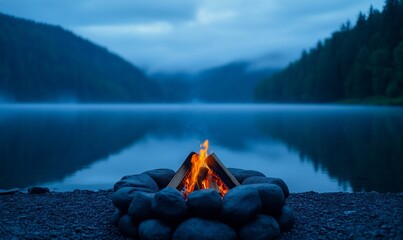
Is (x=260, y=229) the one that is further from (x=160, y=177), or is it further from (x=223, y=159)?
(x=223, y=159)

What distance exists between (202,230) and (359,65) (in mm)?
98533

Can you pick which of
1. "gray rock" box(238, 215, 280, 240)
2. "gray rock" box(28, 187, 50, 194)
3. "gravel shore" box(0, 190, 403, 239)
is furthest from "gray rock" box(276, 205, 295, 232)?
"gray rock" box(28, 187, 50, 194)

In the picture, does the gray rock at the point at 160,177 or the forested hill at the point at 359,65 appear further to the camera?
the forested hill at the point at 359,65

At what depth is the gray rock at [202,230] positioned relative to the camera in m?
7.33

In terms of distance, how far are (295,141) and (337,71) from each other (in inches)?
3556

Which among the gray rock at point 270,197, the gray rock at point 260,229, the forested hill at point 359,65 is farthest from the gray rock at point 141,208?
the forested hill at point 359,65

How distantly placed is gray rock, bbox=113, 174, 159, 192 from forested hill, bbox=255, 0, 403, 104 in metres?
70.2

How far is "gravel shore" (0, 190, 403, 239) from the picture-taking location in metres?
8.08

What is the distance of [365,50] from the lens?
96938 millimetres

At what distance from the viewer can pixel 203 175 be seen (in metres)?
9.81

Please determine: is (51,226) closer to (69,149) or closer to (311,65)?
(69,149)

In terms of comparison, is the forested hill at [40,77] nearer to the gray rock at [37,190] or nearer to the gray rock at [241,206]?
the gray rock at [37,190]

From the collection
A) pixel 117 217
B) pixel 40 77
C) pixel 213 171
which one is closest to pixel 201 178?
pixel 213 171

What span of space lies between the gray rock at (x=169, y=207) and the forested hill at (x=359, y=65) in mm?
72142
